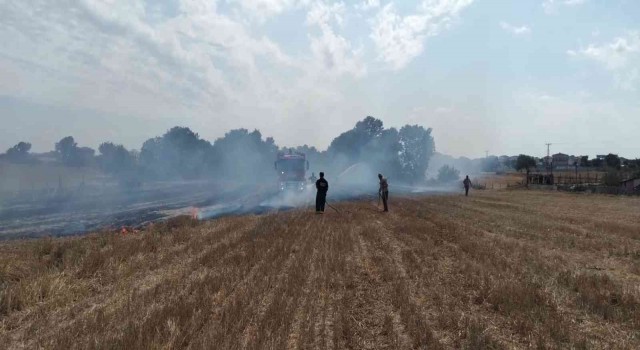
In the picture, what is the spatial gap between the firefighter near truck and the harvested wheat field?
2392 centimetres

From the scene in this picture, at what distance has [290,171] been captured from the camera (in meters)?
37.7

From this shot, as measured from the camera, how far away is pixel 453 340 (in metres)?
5.68

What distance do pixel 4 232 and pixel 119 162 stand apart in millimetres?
72024

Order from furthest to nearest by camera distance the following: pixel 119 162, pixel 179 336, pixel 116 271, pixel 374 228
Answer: pixel 119 162, pixel 374 228, pixel 116 271, pixel 179 336

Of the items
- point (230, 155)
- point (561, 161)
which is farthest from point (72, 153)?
point (561, 161)

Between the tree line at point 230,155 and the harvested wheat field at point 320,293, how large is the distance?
7897 cm

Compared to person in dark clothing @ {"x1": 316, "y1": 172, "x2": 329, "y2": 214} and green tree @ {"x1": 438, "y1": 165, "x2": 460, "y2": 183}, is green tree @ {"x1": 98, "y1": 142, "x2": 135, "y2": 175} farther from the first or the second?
person in dark clothing @ {"x1": 316, "y1": 172, "x2": 329, "y2": 214}

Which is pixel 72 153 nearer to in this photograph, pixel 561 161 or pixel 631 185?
pixel 631 185

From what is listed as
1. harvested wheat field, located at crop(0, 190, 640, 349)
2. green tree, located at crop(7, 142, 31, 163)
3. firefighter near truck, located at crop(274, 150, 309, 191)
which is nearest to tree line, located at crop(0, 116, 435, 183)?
green tree, located at crop(7, 142, 31, 163)

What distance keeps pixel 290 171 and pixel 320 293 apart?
30.2 metres

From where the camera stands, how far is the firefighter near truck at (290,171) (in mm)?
37750

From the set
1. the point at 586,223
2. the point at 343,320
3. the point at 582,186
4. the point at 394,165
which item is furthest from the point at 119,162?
the point at 343,320

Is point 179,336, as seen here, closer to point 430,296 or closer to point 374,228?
point 430,296

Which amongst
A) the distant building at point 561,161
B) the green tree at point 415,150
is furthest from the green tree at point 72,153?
the distant building at point 561,161
